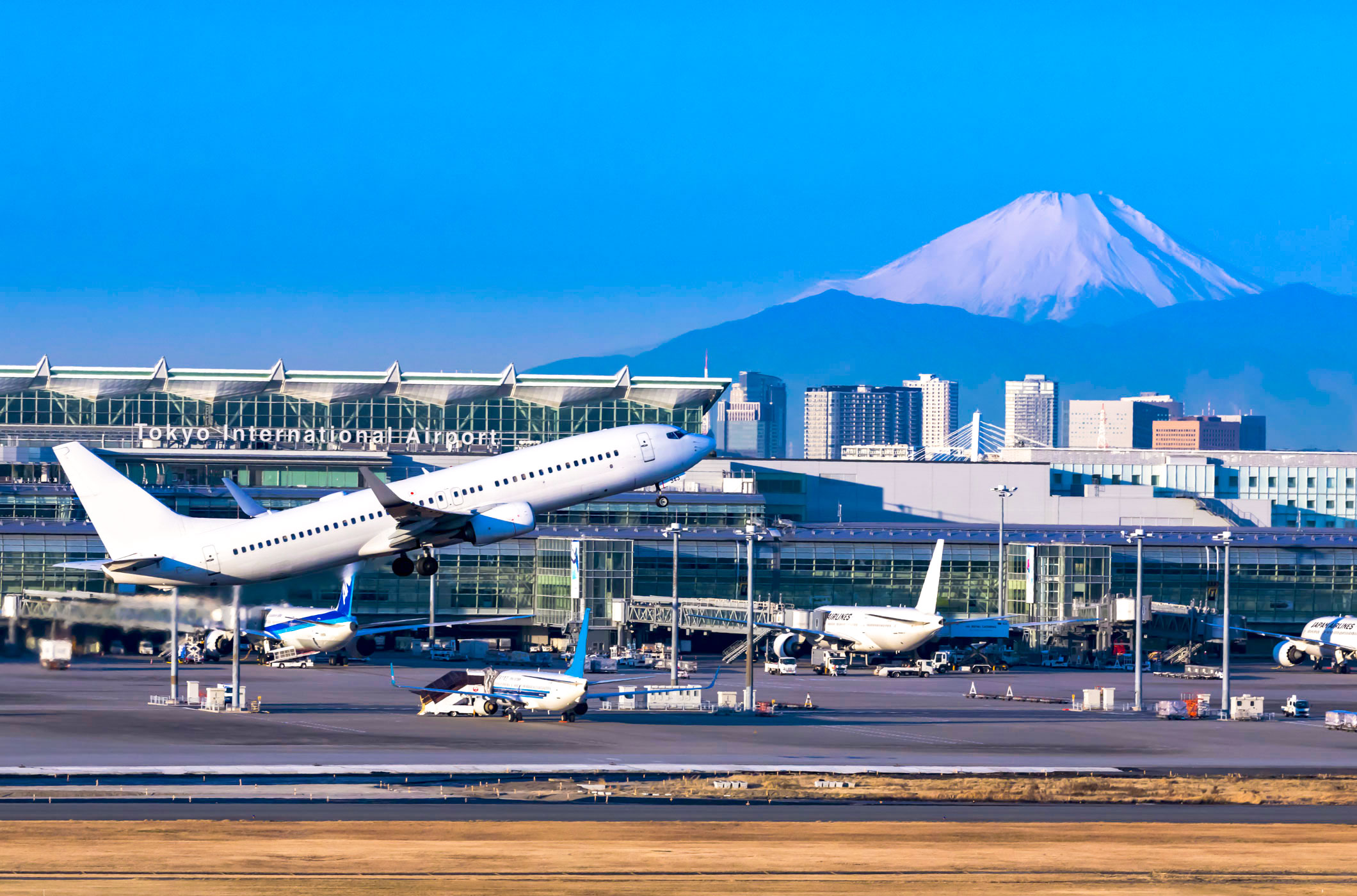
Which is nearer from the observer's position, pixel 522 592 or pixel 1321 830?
pixel 1321 830

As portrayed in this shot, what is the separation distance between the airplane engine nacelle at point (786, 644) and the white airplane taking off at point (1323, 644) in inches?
1765

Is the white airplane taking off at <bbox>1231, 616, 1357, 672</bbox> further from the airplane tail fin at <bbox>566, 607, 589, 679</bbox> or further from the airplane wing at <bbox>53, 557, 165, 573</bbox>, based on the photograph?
the airplane wing at <bbox>53, 557, 165, 573</bbox>

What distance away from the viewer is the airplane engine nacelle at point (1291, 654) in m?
178

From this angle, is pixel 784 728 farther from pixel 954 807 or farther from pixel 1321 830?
pixel 1321 830

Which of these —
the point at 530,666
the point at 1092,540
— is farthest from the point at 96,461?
the point at 1092,540

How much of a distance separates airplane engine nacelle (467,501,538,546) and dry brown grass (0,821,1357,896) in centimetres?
2196

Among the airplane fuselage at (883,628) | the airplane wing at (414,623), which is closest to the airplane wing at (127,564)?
the airplane wing at (414,623)

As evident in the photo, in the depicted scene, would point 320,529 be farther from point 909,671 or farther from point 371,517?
point 909,671

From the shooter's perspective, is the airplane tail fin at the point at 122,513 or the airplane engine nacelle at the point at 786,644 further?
the airplane engine nacelle at the point at 786,644

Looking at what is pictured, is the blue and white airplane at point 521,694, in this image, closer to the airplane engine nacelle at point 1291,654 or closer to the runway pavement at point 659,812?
the runway pavement at point 659,812

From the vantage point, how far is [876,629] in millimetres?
164000

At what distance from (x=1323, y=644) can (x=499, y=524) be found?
11472cm

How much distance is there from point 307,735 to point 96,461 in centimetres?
1981

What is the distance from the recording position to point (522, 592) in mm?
194750
